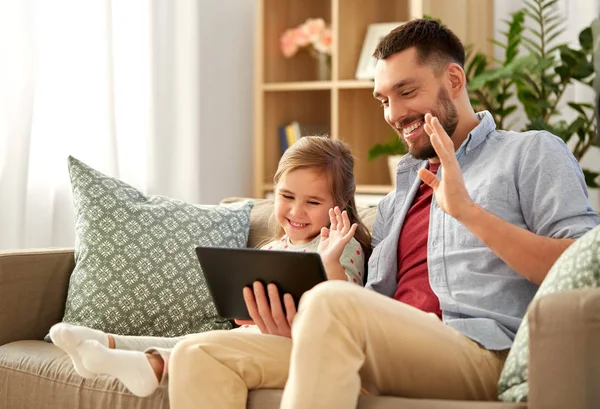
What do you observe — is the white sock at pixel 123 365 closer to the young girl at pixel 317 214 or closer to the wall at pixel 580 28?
the young girl at pixel 317 214

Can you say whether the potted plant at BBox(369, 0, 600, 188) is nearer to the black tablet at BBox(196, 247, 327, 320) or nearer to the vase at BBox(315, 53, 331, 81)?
the vase at BBox(315, 53, 331, 81)

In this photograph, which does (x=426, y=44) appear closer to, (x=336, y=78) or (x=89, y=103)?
(x=89, y=103)

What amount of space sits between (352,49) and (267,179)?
0.70 metres

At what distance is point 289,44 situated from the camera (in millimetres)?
4168

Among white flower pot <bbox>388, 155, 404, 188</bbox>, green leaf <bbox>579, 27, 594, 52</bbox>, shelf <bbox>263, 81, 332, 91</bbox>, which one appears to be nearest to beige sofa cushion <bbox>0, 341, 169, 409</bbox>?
white flower pot <bbox>388, 155, 404, 188</bbox>

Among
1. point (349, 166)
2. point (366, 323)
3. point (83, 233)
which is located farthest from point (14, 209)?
point (366, 323)

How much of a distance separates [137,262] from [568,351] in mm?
1291

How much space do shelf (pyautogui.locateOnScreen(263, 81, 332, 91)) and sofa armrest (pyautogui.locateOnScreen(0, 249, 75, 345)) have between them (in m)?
1.81

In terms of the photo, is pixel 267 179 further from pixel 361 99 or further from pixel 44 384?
pixel 44 384

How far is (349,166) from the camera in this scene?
234cm

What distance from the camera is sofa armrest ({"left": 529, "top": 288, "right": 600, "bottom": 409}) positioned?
139 centimetres

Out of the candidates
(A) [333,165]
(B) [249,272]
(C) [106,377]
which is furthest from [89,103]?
(B) [249,272]

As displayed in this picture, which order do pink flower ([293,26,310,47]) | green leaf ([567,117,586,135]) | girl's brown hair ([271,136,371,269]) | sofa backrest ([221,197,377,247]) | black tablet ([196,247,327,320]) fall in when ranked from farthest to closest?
pink flower ([293,26,310,47])
green leaf ([567,117,586,135])
sofa backrest ([221,197,377,247])
girl's brown hair ([271,136,371,269])
black tablet ([196,247,327,320])

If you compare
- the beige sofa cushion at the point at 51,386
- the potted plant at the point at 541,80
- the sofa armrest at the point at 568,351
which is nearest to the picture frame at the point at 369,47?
the potted plant at the point at 541,80
